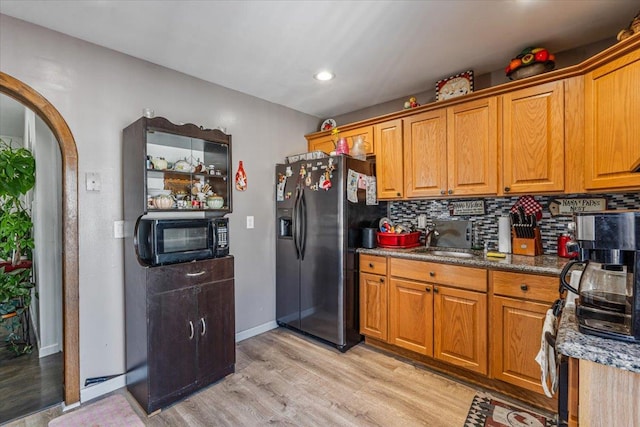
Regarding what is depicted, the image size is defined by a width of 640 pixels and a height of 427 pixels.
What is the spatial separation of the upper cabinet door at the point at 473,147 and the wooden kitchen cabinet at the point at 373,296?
93 centimetres

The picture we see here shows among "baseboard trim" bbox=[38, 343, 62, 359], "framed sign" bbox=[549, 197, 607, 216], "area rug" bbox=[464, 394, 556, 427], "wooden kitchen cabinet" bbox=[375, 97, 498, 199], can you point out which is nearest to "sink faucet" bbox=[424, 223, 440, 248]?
"wooden kitchen cabinet" bbox=[375, 97, 498, 199]

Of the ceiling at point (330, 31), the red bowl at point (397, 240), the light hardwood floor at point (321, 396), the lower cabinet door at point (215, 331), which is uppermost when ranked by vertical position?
the ceiling at point (330, 31)

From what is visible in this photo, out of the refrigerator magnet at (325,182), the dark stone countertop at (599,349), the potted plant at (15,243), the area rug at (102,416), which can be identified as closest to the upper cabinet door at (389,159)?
the refrigerator magnet at (325,182)

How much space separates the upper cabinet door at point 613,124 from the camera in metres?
1.69

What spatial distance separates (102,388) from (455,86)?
3645mm

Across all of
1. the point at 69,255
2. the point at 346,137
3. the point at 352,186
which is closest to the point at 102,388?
the point at 69,255

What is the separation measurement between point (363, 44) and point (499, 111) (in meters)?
1.18

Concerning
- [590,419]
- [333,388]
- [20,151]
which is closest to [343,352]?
[333,388]

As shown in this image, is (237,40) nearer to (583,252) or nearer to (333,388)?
(583,252)

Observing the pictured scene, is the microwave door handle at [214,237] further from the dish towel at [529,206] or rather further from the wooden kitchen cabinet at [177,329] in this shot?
the dish towel at [529,206]

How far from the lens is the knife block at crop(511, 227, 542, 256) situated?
235cm

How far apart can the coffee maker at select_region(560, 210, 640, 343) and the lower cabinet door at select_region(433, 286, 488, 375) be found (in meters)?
1.20

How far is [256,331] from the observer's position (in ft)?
10.5

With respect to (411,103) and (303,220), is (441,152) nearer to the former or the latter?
(411,103)
